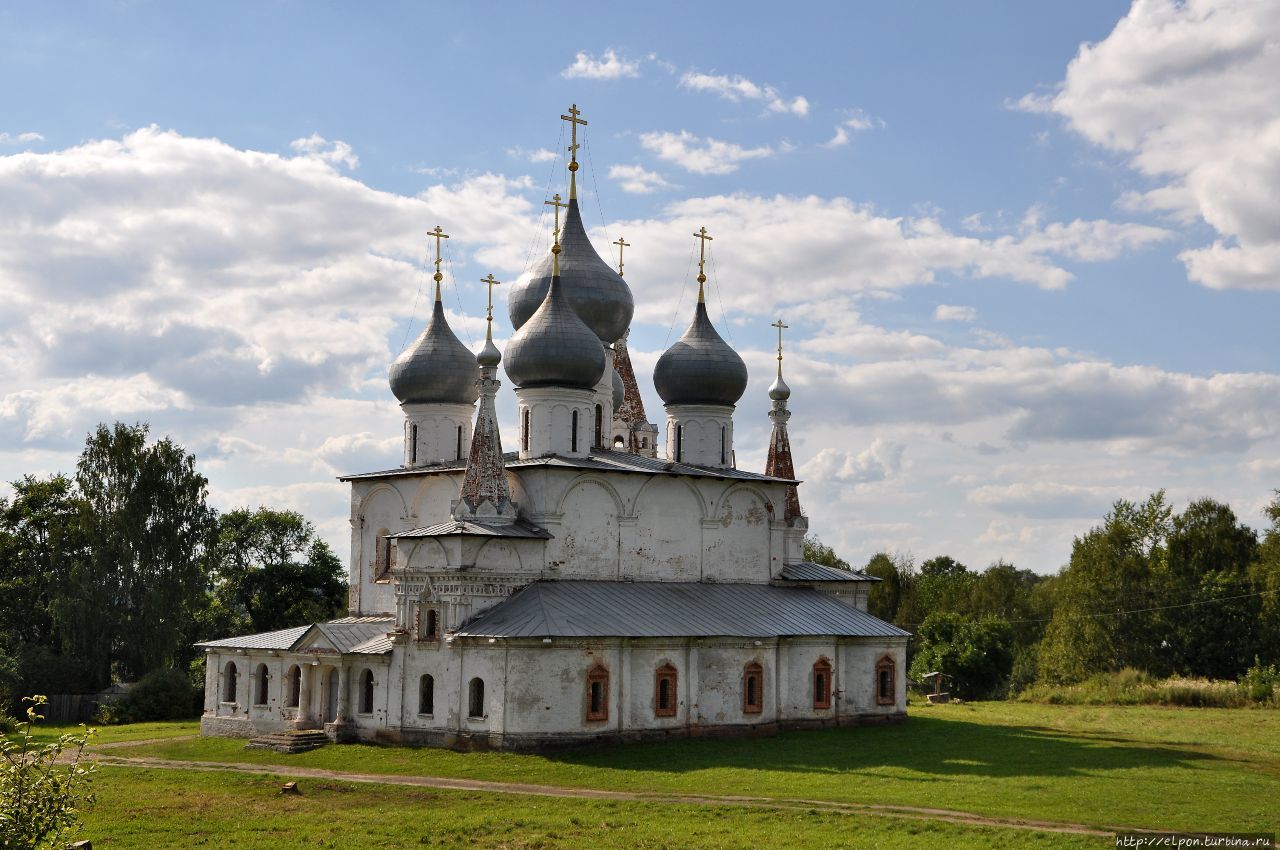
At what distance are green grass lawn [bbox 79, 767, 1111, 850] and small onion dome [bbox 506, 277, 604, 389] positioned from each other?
11867mm

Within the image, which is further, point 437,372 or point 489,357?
point 437,372

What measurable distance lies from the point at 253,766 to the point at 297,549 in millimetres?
30049

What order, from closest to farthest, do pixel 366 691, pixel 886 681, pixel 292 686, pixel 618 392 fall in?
pixel 366 691 < pixel 292 686 < pixel 886 681 < pixel 618 392

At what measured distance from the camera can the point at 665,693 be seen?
2741 centimetres

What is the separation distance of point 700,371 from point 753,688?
8.91m

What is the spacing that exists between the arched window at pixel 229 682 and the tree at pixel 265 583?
1726 cm

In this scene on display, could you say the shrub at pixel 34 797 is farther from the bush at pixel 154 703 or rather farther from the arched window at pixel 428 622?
the bush at pixel 154 703

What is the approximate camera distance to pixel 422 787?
71.5 feet

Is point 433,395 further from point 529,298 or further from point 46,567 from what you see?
point 46,567

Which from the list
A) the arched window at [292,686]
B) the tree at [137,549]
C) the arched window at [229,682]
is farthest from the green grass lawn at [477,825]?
the tree at [137,549]

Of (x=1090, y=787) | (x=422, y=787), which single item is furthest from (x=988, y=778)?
(x=422, y=787)

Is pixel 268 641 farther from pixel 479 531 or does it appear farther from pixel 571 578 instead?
pixel 571 578

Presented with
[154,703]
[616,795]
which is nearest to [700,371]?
[616,795]

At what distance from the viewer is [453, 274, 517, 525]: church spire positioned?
28.1m
